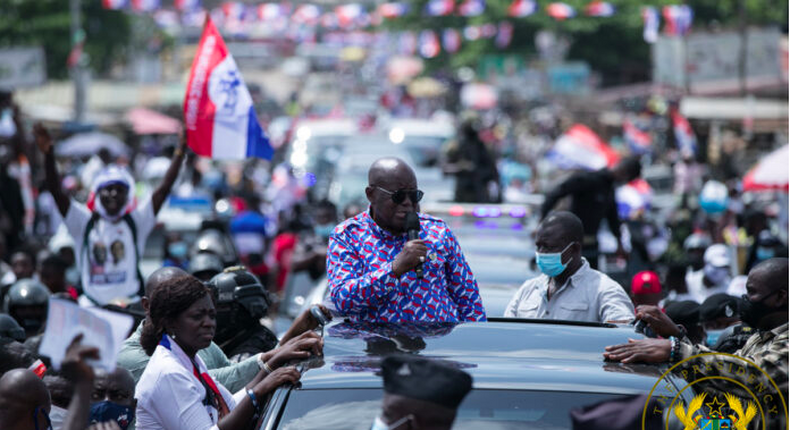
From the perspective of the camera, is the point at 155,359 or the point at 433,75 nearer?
the point at 155,359

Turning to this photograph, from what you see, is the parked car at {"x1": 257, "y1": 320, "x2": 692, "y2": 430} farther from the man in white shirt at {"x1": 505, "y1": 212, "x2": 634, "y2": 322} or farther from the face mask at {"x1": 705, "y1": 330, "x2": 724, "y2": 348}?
the face mask at {"x1": 705, "y1": 330, "x2": 724, "y2": 348}

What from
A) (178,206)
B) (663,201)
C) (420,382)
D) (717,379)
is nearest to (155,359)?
(420,382)

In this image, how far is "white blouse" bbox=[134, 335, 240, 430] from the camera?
15.1 ft

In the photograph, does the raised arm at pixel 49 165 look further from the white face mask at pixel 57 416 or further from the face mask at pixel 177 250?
the white face mask at pixel 57 416

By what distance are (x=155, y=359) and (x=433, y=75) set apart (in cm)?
6886

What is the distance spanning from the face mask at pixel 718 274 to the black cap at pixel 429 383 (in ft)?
23.6

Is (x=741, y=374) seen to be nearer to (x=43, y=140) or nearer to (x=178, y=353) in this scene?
(x=178, y=353)

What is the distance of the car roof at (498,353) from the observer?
411 centimetres

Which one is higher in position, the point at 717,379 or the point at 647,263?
the point at 717,379

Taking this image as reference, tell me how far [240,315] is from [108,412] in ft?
5.57

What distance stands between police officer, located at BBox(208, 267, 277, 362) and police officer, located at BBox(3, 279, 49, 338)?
69.6 inches

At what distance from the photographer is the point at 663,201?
22.7m

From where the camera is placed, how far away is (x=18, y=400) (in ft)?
14.6

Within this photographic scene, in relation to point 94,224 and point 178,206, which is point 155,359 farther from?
point 178,206
